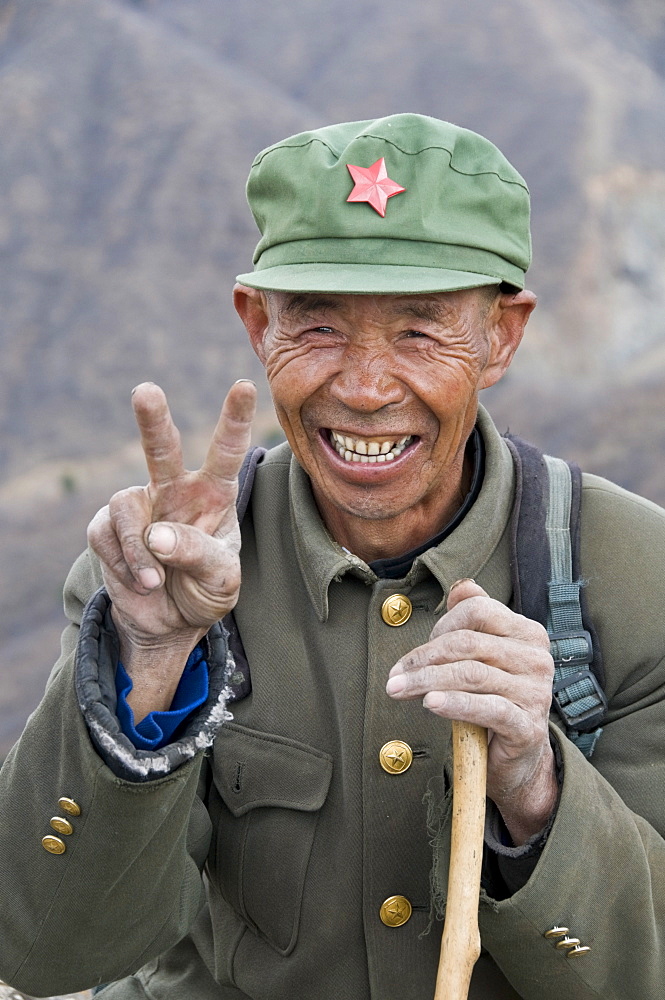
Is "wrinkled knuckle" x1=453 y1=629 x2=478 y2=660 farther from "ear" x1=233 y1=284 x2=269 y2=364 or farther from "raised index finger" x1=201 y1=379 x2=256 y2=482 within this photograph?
"ear" x1=233 y1=284 x2=269 y2=364

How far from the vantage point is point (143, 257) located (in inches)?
1146

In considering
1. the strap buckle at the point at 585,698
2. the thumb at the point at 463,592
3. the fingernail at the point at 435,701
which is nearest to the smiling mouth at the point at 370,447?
the thumb at the point at 463,592

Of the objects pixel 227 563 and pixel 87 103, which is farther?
pixel 87 103

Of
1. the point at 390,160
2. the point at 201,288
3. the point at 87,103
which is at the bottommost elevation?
the point at 390,160

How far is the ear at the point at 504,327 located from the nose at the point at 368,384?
310mm

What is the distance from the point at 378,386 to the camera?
2721 mm

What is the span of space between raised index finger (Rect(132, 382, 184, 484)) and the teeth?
68 centimetres

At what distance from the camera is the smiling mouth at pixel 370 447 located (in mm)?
2799

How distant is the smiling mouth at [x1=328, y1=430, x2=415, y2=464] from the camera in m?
2.80

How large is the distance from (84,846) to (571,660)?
1.14 m

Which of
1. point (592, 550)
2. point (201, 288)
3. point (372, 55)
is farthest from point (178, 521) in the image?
point (372, 55)

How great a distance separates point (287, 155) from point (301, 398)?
0.59 metres

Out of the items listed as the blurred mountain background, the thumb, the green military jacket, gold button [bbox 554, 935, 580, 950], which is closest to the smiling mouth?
the green military jacket

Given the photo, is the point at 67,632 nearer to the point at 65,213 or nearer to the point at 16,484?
the point at 16,484
